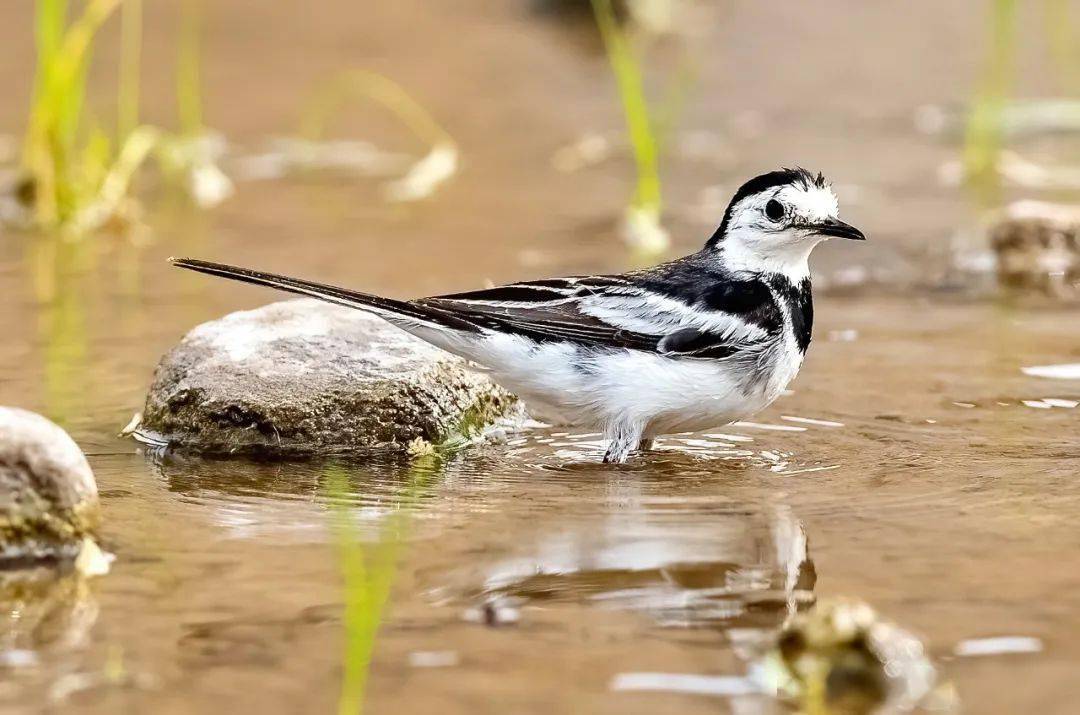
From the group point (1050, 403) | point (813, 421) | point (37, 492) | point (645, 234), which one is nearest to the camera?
point (37, 492)

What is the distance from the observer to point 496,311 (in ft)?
22.2

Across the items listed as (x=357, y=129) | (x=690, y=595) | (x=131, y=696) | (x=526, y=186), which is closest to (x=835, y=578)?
(x=690, y=595)

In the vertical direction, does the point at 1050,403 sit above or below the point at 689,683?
above

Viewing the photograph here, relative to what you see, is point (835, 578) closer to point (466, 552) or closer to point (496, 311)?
point (466, 552)

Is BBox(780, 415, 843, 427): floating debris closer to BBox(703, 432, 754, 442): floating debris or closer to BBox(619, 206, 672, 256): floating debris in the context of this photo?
BBox(703, 432, 754, 442): floating debris

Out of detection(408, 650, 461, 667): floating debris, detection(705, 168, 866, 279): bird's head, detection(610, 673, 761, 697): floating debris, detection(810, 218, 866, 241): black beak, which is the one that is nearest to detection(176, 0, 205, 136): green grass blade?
detection(705, 168, 866, 279): bird's head

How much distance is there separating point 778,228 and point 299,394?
80.0 inches

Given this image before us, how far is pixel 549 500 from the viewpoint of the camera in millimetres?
5980

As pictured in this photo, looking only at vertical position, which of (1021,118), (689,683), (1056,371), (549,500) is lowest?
(689,683)

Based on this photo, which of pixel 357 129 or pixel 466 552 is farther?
pixel 357 129

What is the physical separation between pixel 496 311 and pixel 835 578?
219cm

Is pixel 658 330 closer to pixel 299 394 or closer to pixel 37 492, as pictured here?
pixel 299 394

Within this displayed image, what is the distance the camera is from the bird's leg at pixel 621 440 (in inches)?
264

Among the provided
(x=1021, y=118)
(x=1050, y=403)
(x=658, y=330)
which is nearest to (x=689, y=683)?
(x=658, y=330)
